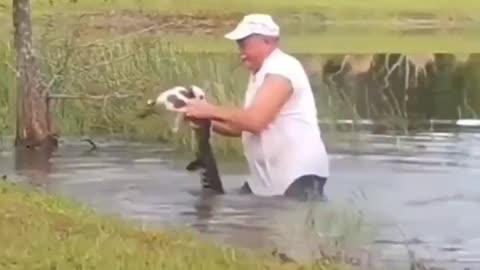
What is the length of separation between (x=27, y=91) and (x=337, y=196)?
13.8ft

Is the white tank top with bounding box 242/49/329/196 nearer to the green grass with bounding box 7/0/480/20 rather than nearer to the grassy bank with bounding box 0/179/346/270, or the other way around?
the grassy bank with bounding box 0/179/346/270

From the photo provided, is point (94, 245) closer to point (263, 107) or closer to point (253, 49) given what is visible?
point (263, 107)

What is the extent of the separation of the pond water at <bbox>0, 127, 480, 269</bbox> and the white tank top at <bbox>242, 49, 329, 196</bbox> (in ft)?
0.66

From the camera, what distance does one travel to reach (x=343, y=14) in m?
52.1

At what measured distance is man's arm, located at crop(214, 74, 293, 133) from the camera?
11414mm

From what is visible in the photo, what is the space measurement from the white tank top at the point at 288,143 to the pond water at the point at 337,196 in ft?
0.66

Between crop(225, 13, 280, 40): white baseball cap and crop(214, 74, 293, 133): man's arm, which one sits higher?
crop(225, 13, 280, 40): white baseball cap

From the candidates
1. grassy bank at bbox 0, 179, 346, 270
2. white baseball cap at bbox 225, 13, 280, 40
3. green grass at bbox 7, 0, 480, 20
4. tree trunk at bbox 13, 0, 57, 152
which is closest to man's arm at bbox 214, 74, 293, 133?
white baseball cap at bbox 225, 13, 280, 40

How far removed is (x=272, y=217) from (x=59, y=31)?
273 inches

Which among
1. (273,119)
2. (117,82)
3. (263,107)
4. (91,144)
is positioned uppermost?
(263,107)

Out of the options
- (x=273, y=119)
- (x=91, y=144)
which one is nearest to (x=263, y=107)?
(x=273, y=119)

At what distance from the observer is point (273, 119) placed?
11586 mm

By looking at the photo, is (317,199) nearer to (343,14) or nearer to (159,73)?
(159,73)

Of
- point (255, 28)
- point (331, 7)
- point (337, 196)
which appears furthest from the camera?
point (331, 7)
